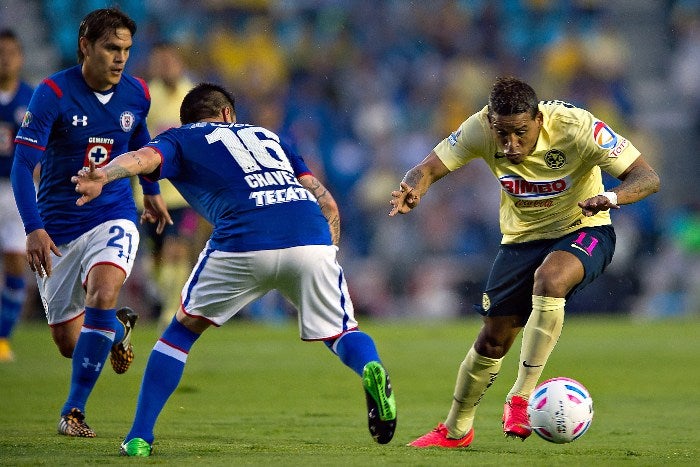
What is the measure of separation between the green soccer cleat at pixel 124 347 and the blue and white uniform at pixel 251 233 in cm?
193

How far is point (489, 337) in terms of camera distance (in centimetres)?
681

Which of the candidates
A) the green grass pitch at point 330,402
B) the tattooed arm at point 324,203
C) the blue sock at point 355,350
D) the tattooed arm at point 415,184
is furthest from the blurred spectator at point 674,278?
the blue sock at point 355,350

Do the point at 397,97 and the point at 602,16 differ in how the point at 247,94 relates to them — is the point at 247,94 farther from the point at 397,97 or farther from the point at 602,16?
the point at 602,16

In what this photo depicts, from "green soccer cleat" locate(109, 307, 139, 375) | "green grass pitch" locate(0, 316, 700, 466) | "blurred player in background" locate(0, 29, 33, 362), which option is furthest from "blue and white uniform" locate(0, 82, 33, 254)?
"green soccer cleat" locate(109, 307, 139, 375)

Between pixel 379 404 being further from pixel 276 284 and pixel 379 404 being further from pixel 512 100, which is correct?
pixel 512 100

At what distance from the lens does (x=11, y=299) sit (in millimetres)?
11141

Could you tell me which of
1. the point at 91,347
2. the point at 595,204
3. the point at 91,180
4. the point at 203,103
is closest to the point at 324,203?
the point at 203,103

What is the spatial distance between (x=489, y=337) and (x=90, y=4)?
49.4ft

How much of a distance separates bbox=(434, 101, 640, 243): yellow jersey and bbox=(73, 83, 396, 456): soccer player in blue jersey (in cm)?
118

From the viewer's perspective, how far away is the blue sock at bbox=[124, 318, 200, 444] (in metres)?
5.82

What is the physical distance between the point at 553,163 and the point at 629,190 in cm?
48

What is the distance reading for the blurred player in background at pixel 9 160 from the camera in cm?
1115

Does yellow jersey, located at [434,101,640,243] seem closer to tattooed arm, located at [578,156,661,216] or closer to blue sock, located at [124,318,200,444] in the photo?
tattooed arm, located at [578,156,661,216]

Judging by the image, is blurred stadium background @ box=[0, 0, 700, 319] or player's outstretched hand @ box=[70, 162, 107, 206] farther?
blurred stadium background @ box=[0, 0, 700, 319]
